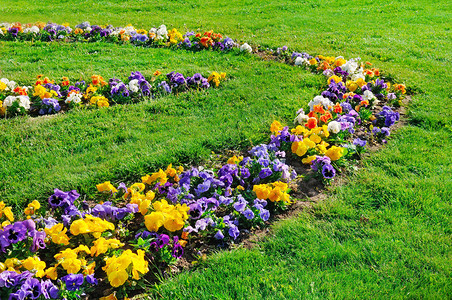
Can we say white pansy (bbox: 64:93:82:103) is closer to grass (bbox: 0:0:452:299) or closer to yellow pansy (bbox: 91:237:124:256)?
grass (bbox: 0:0:452:299)

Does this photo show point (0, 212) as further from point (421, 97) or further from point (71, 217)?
point (421, 97)

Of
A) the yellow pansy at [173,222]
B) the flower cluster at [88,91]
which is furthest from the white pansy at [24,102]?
the yellow pansy at [173,222]

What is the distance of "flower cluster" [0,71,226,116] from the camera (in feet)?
18.5

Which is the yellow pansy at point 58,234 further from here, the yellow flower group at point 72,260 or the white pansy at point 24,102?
the white pansy at point 24,102

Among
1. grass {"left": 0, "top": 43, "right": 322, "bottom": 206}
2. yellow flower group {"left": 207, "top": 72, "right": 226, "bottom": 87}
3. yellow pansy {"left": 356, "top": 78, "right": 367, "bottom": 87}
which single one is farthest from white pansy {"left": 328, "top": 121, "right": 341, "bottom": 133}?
yellow flower group {"left": 207, "top": 72, "right": 226, "bottom": 87}

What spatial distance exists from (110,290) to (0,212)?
1381 mm

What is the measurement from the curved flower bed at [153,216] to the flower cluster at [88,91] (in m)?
2.16

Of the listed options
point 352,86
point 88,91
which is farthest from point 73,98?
point 352,86

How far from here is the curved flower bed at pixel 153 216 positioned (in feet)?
9.35

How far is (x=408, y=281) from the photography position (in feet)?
9.41

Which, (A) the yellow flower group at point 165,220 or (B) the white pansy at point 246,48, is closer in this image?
(A) the yellow flower group at point 165,220

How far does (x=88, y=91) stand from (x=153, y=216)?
3.51 metres

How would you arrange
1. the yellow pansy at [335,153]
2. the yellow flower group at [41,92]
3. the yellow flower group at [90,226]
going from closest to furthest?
the yellow flower group at [90,226]
the yellow pansy at [335,153]
the yellow flower group at [41,92]

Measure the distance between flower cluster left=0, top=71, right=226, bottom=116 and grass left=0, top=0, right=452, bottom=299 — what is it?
331 millimetres
